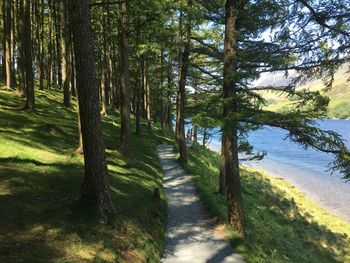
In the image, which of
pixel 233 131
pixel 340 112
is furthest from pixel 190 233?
pixel 340 112

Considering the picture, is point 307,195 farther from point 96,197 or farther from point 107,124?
point 96,197

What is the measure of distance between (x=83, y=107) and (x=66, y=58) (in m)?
15.2

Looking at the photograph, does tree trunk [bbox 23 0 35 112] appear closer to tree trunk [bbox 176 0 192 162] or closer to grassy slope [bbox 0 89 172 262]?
grassy slope [bbox 0 89 172 262]

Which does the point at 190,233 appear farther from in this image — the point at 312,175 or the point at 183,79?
the point at 312,175

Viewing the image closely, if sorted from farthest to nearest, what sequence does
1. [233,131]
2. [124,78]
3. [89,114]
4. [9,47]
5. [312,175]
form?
1. [312,175]
2. [9,47]
3. [124,78]
4. [233,131]
5. [89,114]

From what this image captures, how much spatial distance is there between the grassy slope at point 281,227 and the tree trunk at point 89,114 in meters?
4.65

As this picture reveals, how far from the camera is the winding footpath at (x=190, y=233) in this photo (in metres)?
10.3

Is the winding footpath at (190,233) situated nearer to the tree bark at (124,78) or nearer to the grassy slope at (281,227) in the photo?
the grassy slope at (281,227)

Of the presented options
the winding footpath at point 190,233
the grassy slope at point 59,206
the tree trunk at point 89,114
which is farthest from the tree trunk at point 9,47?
the tree trunk at point 89,114

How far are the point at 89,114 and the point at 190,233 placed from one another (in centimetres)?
554

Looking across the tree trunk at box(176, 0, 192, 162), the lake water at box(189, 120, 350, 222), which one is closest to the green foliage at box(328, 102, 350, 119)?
the lake water at box(189, 120, 350, 222)

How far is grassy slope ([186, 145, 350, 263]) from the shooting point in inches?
502

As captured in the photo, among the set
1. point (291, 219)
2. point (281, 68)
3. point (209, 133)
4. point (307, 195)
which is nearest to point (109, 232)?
point (209, 133)

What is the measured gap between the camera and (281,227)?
18.5 metres
